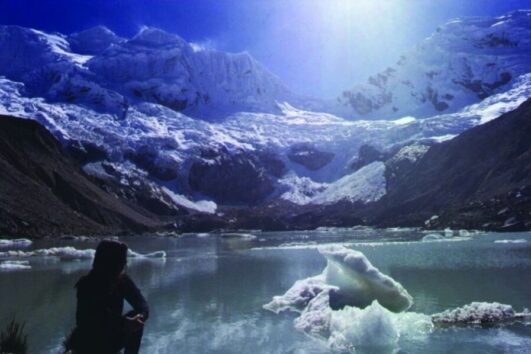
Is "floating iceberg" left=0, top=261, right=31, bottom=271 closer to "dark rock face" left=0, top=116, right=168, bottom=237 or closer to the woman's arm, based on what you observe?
the woman's arm

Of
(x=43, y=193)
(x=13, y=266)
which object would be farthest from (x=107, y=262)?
(x=43, y=193)

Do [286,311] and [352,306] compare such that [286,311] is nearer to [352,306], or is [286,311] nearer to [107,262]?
[352,306]

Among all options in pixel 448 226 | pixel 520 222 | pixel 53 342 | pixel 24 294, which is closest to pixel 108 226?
pixel 448 226

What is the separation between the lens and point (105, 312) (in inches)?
376

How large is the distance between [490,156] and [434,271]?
15968 centimetres

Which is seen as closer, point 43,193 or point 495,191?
point 43,193

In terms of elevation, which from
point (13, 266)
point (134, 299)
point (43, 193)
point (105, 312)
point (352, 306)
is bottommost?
point (352, 306)

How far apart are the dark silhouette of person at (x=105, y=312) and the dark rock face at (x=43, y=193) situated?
124398 millimetres

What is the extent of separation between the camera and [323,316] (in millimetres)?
26094

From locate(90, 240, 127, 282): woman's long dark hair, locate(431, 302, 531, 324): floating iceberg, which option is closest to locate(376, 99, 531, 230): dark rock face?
locate(431, 302, 531, 324): floating iceberg

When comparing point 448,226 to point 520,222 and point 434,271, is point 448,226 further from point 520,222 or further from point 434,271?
point 434,271

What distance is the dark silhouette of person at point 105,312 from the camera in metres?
9.53

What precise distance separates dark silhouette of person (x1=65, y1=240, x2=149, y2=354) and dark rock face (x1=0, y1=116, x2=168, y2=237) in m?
124

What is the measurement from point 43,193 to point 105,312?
15227cm
